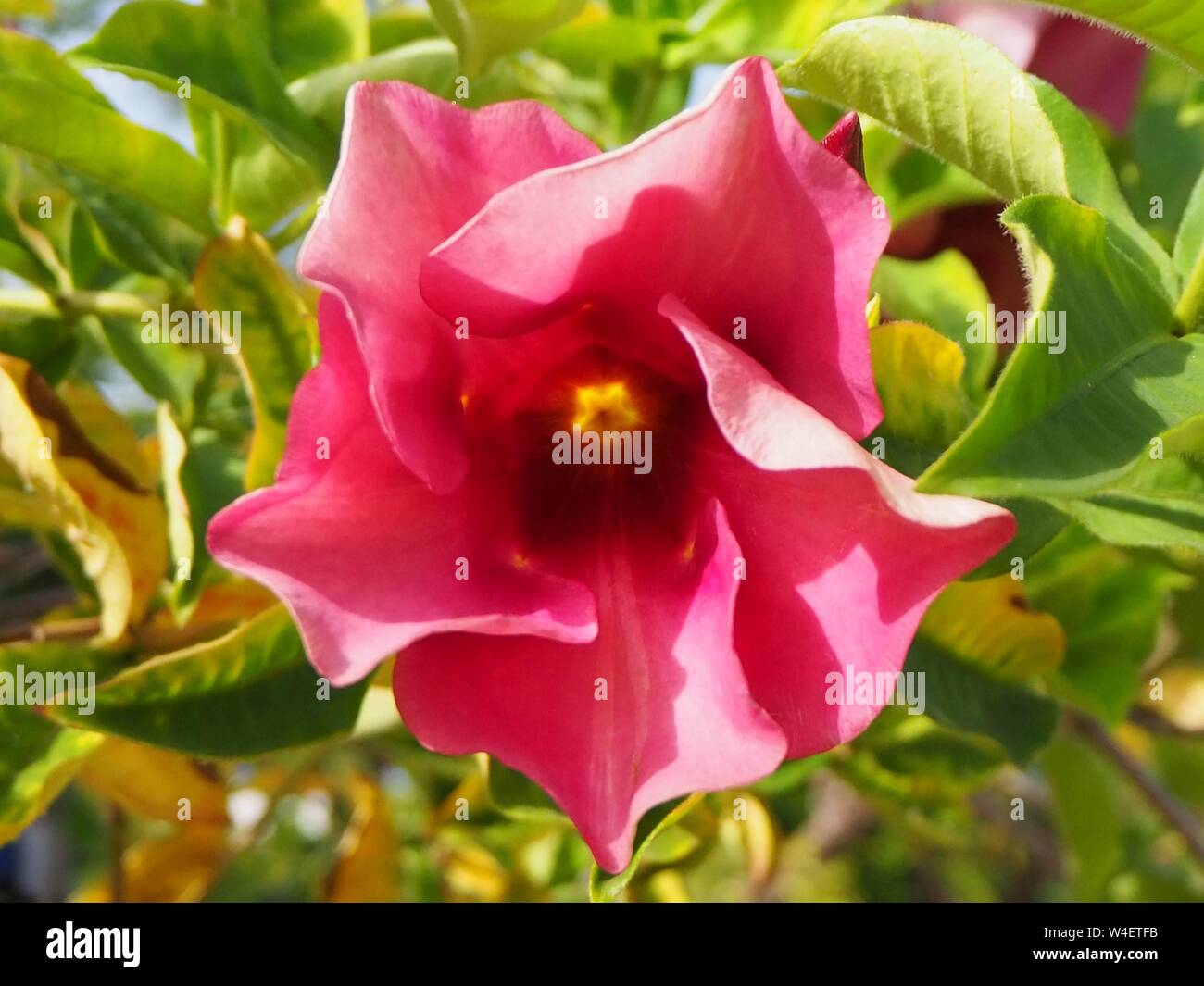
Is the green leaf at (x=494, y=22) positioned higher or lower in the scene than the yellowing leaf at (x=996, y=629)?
higher

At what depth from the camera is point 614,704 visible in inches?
22.5

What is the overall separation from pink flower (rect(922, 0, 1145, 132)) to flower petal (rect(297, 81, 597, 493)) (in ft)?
1.95

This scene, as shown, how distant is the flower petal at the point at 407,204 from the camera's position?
0.52 metres

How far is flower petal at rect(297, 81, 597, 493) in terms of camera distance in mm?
516

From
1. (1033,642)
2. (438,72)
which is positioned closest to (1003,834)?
(1033,642)

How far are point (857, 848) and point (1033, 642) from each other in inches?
176

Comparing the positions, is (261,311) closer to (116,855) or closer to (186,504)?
(186,504)

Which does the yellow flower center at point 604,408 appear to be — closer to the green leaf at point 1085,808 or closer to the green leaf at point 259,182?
the green leaf at point 259,182

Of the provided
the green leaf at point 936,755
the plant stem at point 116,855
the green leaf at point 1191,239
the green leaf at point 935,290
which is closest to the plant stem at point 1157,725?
the green leaf at point 936,755

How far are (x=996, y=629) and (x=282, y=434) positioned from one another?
48 centimetres

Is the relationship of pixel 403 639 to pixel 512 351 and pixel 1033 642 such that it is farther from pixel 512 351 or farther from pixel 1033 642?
pixel 1033 642

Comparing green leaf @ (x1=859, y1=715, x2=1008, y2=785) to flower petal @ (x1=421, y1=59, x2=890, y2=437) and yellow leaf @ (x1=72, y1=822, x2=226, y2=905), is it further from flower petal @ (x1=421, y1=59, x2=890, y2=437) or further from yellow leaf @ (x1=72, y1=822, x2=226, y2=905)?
yellow leaf @ (x1=72, y1=822, x2=226, y2=905)

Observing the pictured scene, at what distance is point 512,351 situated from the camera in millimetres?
641

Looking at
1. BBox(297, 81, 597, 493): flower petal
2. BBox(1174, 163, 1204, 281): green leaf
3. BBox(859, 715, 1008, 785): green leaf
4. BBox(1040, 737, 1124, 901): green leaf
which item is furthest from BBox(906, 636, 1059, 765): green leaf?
BBox(1040, 737, 1124, 901): green leaf
